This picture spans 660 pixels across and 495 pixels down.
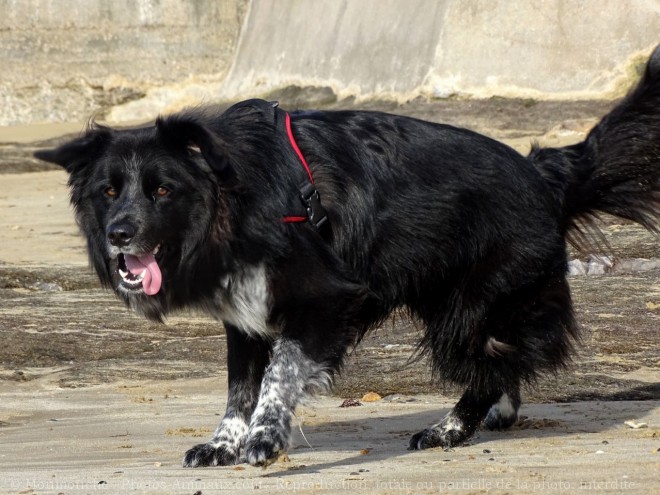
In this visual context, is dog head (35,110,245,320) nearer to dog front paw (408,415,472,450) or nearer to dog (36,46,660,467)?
dog (36,46,660,467)

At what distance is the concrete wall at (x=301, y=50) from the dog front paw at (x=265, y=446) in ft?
54.0

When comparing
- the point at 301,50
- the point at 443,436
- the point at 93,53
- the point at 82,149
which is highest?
the point at 82,149

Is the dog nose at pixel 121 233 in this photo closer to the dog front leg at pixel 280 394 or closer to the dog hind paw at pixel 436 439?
the dog front leg at pixel 280 394

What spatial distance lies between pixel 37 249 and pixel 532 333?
8937mm

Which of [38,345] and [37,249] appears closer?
[38,345]

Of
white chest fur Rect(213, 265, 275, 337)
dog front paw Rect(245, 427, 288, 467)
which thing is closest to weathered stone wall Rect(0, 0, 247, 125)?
white chest fur Rect(213, 265, 275, 337)

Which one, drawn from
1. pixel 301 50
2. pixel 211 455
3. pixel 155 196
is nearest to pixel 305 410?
pixel 211 455

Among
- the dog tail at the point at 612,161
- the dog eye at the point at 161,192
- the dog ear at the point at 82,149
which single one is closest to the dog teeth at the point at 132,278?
the dog eye at the point at 161,192

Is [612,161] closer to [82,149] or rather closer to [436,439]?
[436,439]

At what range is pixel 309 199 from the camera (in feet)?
17.9

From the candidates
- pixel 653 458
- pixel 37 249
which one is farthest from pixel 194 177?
pixel 37 249

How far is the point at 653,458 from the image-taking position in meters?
4.86

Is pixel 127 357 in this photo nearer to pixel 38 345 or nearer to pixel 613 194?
pixel 38 345

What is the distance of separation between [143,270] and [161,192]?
369mm
